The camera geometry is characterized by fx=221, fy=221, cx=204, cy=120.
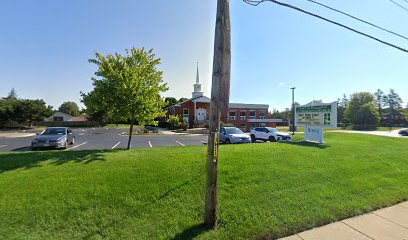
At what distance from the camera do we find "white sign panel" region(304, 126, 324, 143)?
558 inches

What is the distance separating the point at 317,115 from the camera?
14.9 meters

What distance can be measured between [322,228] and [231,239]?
1.89 meters

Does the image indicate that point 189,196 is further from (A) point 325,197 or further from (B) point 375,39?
(B) point 375,39

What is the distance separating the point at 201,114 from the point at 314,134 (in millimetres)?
29695

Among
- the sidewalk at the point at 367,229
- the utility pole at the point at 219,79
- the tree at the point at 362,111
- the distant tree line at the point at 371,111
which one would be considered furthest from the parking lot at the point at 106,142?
the tree at the point at 362,111

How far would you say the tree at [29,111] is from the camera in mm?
45656

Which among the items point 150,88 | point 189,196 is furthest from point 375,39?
point 150,88

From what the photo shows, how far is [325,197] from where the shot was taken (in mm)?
5402

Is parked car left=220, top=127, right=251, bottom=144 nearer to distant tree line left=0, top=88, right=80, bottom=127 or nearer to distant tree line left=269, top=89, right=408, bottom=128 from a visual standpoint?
distant tree line left=0, top=88, right=80, bottom=127

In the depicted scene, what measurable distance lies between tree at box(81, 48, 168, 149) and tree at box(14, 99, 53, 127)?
4796 centimetres

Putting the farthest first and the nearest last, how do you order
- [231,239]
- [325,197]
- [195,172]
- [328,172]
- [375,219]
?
[328,172]
[195,172]
[325,197]
[375,219]
[231,239]

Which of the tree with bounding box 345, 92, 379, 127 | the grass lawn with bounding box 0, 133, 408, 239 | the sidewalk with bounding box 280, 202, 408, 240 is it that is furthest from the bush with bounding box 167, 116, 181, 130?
the tree with bounding box 345, 92, 379, 127

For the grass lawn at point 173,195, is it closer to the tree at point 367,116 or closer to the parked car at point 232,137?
the parked car at point 232,137

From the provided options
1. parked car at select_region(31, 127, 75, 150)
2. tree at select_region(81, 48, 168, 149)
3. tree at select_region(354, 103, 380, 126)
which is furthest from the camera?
tree at select_region(354, 103, 380, 126)
